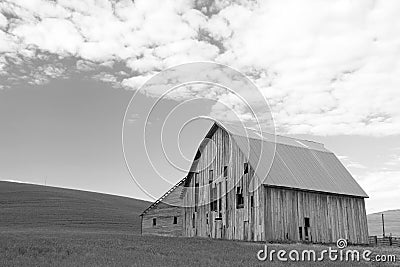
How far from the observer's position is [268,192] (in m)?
39.5

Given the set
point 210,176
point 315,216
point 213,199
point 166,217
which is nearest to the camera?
point 315,216

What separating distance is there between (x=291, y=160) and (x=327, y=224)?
648 cm

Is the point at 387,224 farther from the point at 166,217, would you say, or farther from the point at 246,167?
the point at 246,167

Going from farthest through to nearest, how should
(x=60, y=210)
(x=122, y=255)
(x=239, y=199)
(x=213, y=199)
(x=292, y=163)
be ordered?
1. (x=60, y=210)
2. (x=213, y=199)
3. (x=292, y=163)
4. (x=239, y=199)
5. (x=122, y=255)

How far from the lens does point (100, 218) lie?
79.9 metres

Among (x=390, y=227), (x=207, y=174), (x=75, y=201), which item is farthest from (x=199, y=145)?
(x=390, y=227)

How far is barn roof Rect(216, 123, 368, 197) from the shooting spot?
41031 mm

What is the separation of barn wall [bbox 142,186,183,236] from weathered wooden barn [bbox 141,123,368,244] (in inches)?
94.1

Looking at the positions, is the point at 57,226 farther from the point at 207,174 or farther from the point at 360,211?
the point at 360,211

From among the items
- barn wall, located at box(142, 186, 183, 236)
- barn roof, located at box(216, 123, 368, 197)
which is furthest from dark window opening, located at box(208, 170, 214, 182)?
barn wall, located at box(142, 186, 183, 236)

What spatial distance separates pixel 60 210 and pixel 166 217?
33323mm

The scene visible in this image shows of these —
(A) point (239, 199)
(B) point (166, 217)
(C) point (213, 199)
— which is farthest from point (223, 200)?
(B) point (166, 217)

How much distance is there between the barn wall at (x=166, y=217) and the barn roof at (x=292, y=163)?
A: 11573 millimetres

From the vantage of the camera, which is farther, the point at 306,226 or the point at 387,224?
the point at 387,224
